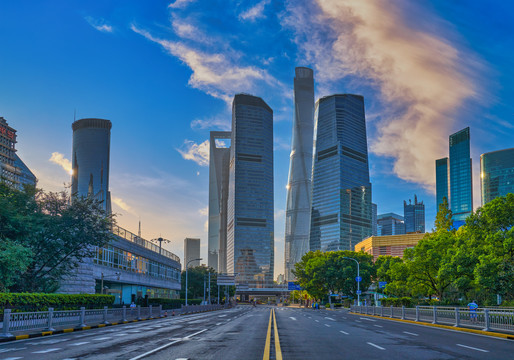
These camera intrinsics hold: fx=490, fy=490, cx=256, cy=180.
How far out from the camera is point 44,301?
33531 mm

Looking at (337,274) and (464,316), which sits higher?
(464,316)

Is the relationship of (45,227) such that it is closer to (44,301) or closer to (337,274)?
(44,301)

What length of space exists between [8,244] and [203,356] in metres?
20.5

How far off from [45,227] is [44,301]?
343 inches

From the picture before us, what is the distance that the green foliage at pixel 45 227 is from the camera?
3566cm

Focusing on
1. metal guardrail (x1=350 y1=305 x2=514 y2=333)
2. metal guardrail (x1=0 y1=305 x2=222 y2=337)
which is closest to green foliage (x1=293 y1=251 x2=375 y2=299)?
metal guardrail (x1=350 y1=305 x2=514 y2=333)

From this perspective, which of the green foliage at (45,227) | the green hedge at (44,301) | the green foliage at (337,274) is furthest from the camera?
the green foliage at (337,274)

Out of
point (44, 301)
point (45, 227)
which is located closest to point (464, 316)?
point (44, 301)

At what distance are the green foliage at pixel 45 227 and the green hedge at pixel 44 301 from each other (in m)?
3.36

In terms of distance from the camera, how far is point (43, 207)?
43.3 metres

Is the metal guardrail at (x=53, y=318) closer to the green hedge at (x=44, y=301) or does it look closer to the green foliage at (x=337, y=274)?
the green hedge at (x=44, y=301)

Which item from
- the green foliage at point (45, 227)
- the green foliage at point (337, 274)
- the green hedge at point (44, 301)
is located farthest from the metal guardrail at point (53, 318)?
the green foliage at point (337, 274)

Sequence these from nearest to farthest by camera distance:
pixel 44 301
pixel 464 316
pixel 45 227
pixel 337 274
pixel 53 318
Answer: pixel 53 318
pixel 464 316
pixel 44 301
pixel 45 227
pixel 337 274

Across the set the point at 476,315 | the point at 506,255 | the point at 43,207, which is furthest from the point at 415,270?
the point at 43,207
